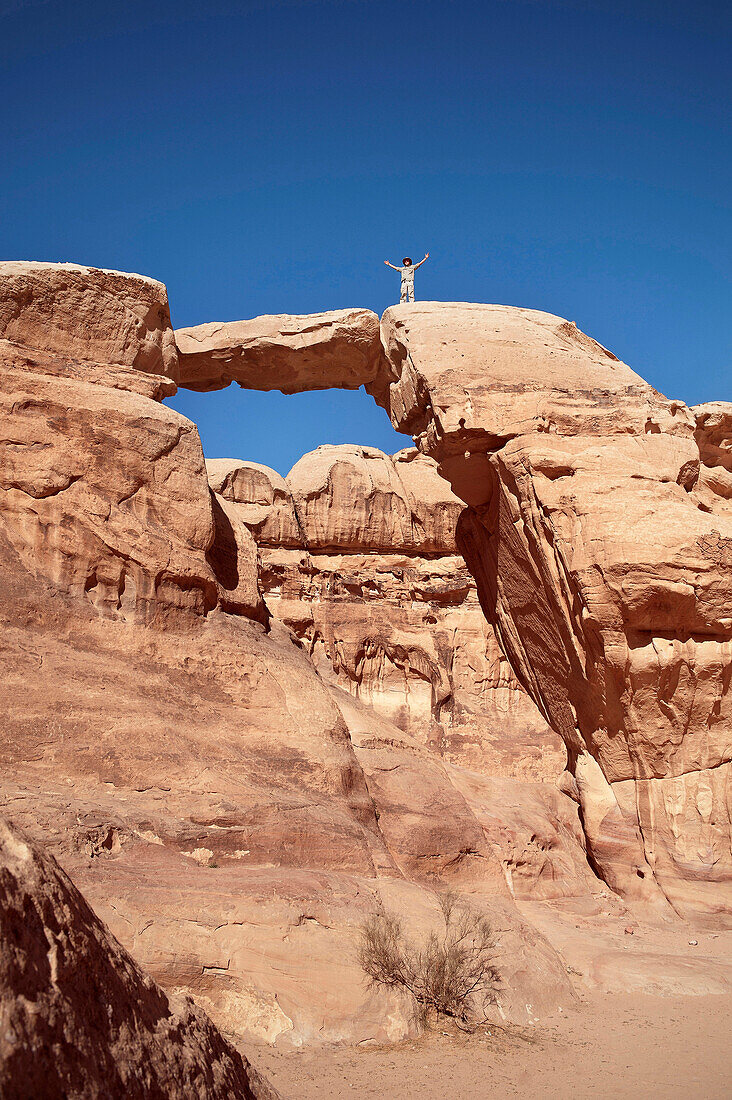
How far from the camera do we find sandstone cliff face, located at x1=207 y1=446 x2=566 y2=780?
48.8 feet

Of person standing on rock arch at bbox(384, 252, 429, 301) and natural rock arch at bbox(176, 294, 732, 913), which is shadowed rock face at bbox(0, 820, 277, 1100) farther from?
person standing on rock arch at bbox(384, 252, 429, 301)

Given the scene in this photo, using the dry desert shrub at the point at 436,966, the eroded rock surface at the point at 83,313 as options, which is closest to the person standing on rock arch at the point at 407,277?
the eroded rock surface at the point at 83,313

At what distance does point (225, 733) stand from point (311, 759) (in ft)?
3.37

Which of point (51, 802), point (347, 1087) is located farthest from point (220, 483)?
point (347, 1087)

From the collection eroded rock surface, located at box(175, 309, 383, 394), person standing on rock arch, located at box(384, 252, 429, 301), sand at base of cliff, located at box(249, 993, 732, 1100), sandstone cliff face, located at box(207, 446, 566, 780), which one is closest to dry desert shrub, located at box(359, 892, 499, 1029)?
sand at base of cliff, located at box(249, 993, 732, 1100)

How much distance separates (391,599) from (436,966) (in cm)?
941

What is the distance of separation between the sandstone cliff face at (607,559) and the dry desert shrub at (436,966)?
468 cm

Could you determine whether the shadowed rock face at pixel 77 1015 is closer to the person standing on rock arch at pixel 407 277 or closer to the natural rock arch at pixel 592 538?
the natural rock arch at pixel 592 538

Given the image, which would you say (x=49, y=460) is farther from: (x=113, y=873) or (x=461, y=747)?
(x=461, y=747)

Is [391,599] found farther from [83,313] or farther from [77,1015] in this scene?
[77,1015]

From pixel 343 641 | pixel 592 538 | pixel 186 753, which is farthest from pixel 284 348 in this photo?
pixel 186 753

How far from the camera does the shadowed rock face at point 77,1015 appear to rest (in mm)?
2287

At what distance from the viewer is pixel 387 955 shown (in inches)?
276

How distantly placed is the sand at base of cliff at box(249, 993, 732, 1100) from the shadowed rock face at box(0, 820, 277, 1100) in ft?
9.11
